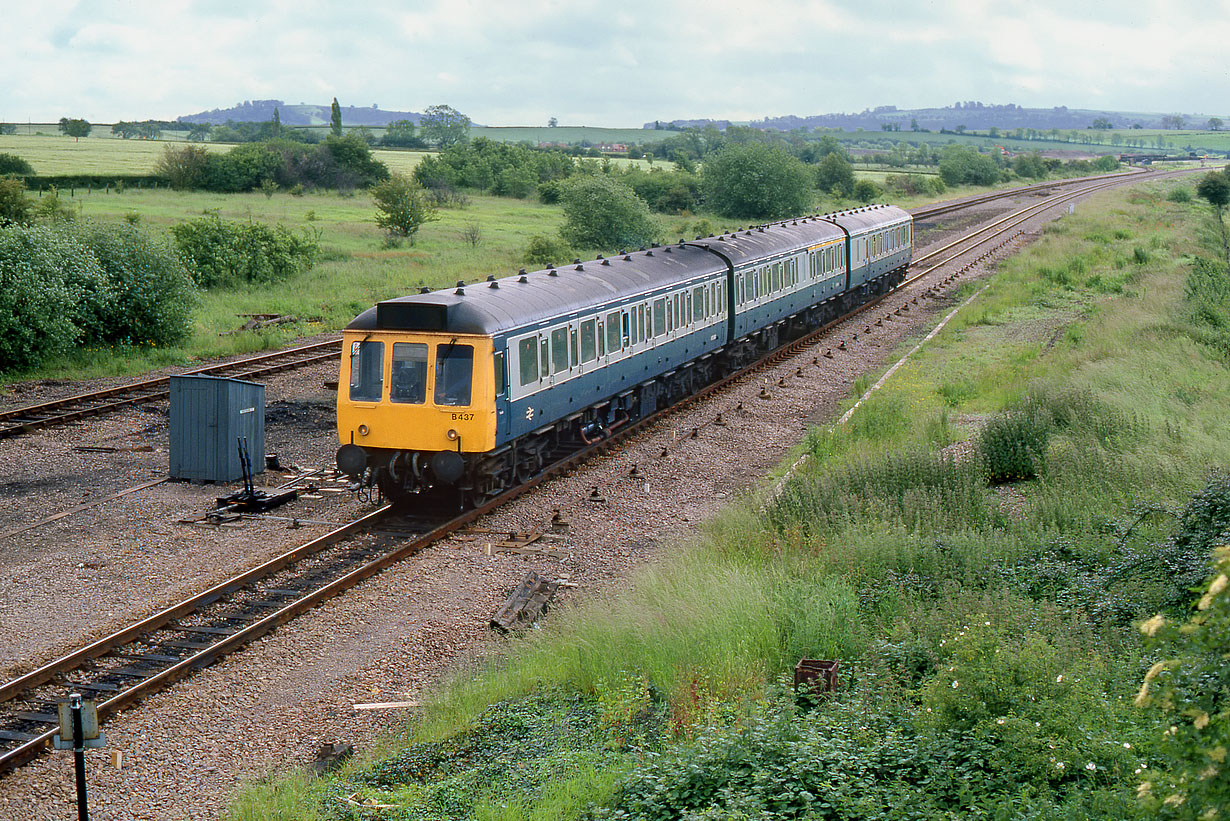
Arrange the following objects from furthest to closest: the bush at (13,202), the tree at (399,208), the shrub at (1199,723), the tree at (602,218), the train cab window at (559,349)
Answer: the tree at (399,208)
the tree at (602,218)
the bush at (13,202)
the train cab window at (559,349)
the shrub at (1199,723)

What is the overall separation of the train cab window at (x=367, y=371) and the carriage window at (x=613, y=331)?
5.10 meters

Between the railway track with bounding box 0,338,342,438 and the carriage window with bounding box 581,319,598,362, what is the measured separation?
6.59 meters

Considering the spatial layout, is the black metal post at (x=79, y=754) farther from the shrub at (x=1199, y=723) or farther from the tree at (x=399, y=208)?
the tree at (x=399, y=208)

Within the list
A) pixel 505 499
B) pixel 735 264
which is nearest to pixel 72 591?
pixel 505 499

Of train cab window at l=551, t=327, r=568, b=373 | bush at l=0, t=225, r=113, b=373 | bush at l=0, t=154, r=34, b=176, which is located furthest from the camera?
bush at l=0, t=154, r=34, b=176

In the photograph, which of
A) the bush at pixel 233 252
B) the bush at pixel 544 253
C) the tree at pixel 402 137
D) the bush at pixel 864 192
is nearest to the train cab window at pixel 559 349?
the bush at pixel 233 252

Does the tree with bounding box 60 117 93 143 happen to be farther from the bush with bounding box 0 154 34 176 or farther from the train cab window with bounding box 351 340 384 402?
the train cab window with bounding box 351 340 384 402

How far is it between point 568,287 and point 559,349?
5.25 ft

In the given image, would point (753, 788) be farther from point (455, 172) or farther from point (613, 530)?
point (455, 172)

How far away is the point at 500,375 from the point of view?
15656mm

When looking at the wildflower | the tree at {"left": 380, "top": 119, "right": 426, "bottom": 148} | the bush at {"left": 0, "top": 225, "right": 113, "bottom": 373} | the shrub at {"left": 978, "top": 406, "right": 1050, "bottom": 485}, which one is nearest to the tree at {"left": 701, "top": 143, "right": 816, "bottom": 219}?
the bush at {"left": 0, "top": 225, "right": 113, "bottom": 373}

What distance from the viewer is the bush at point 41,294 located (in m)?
25.4

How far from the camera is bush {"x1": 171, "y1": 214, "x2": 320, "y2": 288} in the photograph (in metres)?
40.0

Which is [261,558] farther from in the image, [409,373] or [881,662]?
[881,662]
